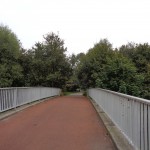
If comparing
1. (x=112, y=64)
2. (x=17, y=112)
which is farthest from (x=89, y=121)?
(x=112, y=64)

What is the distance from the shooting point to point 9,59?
143ft

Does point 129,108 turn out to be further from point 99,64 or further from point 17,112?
point 99,64

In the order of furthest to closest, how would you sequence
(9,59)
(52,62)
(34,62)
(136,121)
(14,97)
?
1. (52,62)
2. (34,62)
3. (9,59)
4. (14,97)
5. (136,121)

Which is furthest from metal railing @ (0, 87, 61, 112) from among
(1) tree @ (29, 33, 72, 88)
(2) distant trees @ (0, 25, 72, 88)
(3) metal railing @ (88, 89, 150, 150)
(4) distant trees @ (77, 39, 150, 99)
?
(1) tree @ (29, 33, 72, 88)

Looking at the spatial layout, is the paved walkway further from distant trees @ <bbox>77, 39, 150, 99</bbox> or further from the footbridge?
distant trees @ <bbox>77, 39, 150, 99</bbox>

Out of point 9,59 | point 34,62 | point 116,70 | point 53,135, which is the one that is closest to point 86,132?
point 53,135

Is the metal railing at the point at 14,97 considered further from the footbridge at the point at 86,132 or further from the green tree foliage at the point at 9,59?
the green tree foliage at the point at 9,59

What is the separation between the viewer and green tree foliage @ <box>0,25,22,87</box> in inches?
1614

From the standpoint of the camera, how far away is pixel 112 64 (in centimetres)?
2838

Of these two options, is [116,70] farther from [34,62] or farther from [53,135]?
[34,62]

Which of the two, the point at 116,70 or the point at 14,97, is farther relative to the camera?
the point at 116,70

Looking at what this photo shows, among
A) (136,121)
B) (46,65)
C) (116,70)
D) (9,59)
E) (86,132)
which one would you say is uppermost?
(9,59)

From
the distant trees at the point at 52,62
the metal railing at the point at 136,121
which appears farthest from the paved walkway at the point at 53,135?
the distant trees at the point at 52,62

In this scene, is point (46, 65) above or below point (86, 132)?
above
